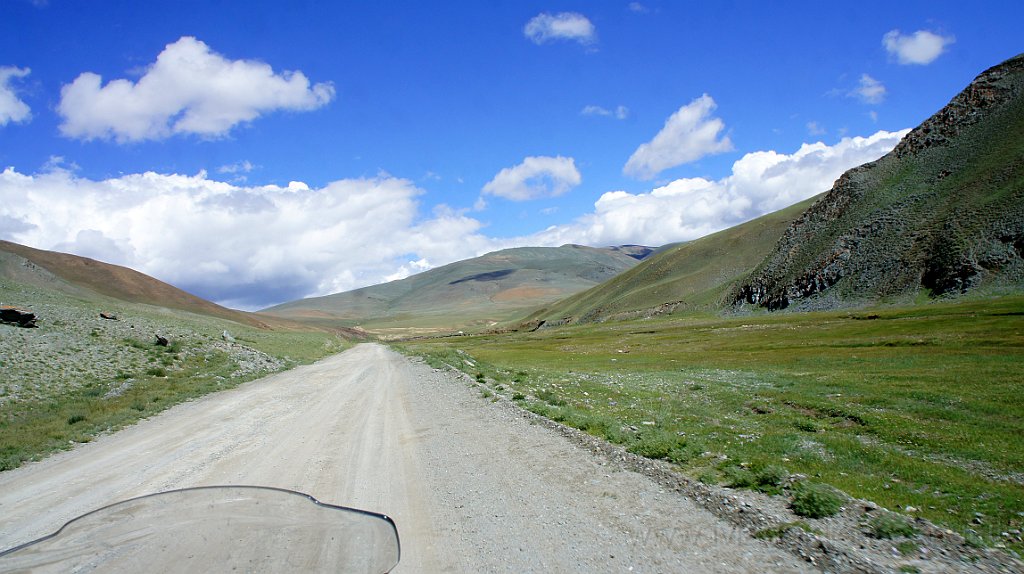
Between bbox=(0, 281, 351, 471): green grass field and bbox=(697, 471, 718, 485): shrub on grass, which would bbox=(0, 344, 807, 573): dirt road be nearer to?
bbox=(697, 471, 718, 485): shrub on grass

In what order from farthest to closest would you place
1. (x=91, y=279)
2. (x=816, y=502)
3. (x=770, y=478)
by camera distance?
(x=91, y=279)
(x=770, y=478)
(x=816, y=502)

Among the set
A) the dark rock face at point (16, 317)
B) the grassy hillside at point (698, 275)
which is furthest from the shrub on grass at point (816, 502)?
the grassy hillside at point (698, 275)

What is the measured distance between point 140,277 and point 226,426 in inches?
5289

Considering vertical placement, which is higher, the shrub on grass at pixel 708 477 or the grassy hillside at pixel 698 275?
the grassy hillside at pixel 698 275

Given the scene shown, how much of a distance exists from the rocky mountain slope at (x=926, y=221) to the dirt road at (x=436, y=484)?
99556mm

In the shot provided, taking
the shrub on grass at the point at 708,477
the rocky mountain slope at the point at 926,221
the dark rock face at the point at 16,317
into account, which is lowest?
the shrub on grass at the point at 708,477

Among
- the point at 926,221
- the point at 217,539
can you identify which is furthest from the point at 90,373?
the point at 926,221

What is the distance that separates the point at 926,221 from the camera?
320 ft

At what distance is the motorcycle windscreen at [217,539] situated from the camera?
5441mm

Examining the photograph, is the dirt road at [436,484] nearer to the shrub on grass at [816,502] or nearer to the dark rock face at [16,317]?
the shrub on grass at [816,502]

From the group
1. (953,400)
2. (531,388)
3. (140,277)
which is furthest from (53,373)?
(140,277)

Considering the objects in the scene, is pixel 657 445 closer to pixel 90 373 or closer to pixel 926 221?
pixel 90 373

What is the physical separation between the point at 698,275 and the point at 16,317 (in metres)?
167

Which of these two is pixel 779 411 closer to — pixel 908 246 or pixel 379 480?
pixel 379 480
